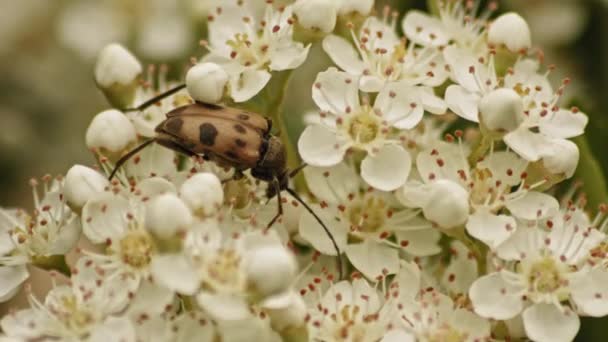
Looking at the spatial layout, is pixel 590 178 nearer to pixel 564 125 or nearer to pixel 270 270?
pixel 564 125

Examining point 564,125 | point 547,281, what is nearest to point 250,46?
point 564,125

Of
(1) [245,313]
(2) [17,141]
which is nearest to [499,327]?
(1) [245,313]

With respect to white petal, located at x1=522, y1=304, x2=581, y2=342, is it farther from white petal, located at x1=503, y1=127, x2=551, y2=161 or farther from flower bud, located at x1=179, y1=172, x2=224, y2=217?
flower bud, located at x1=179, y1=172, x2=224, y2=217

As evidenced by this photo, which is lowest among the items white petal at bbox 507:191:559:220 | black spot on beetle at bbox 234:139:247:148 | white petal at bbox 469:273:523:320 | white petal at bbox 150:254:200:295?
white petal at bbox 469:273:523:320

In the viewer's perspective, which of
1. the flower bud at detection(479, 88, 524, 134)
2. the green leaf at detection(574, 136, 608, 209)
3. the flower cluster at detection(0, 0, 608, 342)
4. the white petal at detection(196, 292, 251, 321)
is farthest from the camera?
the green leaf at detection(574, 136, 608, 209)

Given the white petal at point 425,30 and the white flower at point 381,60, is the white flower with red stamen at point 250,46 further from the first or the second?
the white petal at point 425,30

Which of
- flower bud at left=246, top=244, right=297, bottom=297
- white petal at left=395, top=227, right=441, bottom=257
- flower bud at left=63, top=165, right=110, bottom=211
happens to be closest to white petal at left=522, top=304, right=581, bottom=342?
white petal at left=395, top=227, right=441, bottom=257
